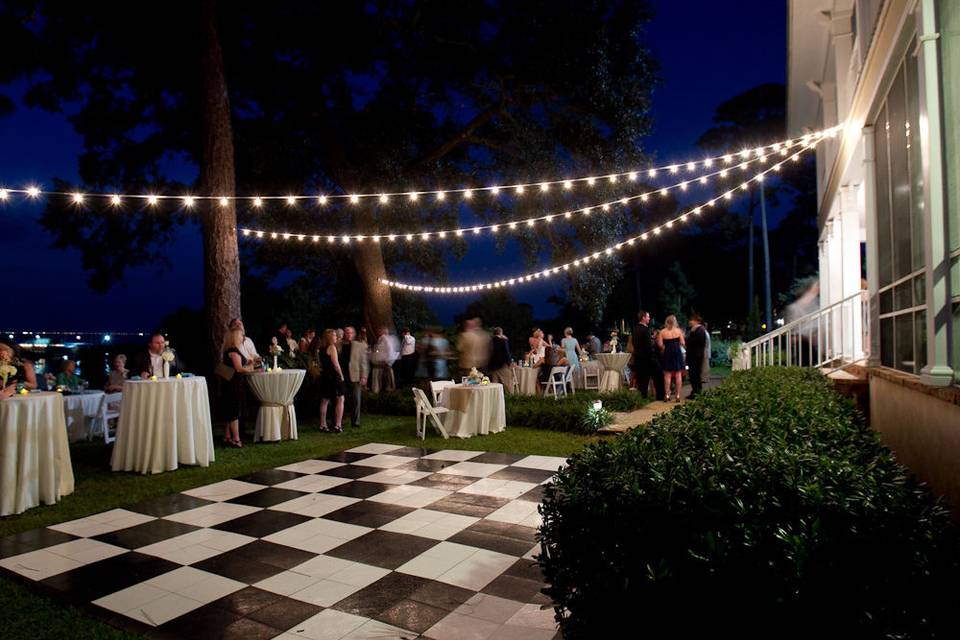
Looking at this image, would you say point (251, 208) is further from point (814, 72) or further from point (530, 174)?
point (814, 72)

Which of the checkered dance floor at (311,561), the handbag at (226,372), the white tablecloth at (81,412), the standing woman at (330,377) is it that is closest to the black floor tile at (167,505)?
the checkered dance floor at (311,561)

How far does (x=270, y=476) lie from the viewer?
5.47 metres

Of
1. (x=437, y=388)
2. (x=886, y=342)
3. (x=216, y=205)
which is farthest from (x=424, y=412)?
(x=886, y=342)

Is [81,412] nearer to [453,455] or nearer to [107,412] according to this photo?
[107,412]

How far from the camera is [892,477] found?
1.77 meters

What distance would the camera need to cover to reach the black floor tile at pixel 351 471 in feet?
17.9

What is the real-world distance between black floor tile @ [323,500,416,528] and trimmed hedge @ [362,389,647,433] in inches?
144

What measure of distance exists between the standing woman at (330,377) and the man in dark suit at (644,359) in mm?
5202

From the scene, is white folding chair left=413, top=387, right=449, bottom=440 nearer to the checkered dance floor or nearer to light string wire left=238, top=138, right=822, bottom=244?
the checkered dance floor

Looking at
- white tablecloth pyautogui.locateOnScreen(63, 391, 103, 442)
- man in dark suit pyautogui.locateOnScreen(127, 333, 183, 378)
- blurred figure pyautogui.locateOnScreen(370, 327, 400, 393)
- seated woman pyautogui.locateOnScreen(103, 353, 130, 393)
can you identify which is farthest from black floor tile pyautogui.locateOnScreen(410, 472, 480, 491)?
blurred figure pyautogui.locateOnScreen(370, 327, 400, 393)

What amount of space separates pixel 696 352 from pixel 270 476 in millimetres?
7001

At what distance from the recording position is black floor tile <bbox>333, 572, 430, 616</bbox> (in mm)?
2746

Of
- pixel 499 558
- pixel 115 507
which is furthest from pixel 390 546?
pixel 115 507

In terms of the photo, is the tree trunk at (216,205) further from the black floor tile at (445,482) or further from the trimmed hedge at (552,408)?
the black floor tile at (445,482)
